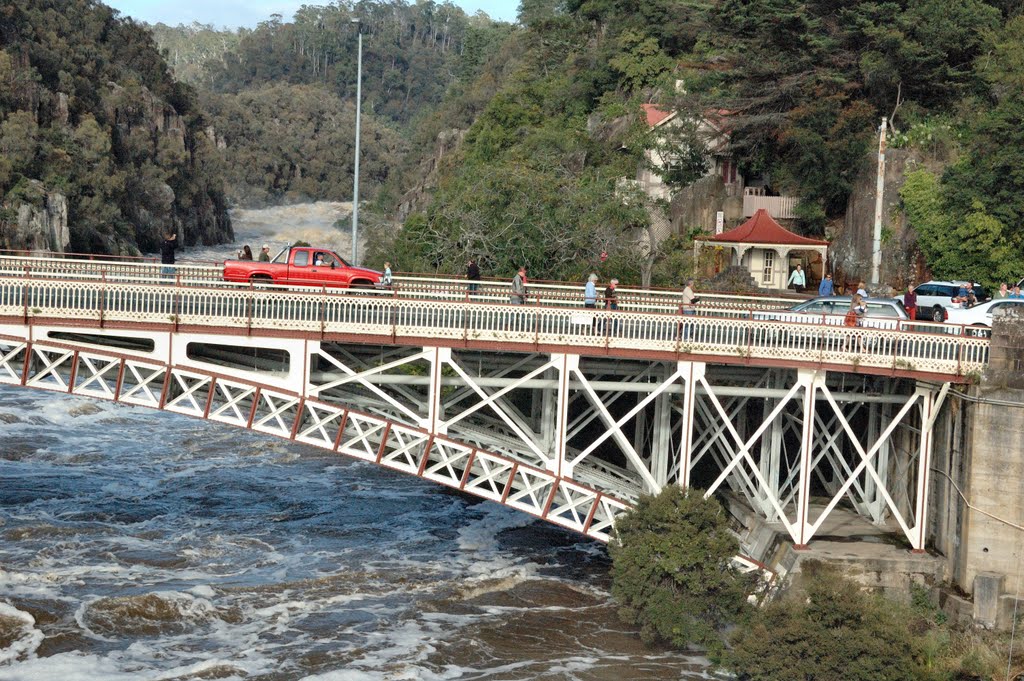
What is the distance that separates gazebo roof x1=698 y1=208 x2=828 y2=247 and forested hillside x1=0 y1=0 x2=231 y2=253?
5933 centimetres

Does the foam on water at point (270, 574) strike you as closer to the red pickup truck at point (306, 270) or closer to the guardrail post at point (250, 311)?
the guardrail post at point (250, 311)

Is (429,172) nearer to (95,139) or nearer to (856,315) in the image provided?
(95,139)

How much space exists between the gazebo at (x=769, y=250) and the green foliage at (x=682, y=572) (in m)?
21.5

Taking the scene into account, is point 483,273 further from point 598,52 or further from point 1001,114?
point 598,52

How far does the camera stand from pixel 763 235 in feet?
157

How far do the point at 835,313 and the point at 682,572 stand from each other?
841 cm

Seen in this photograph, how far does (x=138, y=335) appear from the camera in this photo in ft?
93.1

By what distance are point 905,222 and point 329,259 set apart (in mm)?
22102

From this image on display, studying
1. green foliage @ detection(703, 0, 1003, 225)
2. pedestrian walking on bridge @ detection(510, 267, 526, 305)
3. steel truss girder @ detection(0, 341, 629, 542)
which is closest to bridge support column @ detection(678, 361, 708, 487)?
steel truss girder @ detection(0, 341, 629, 542)

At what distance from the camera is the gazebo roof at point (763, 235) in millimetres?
47375

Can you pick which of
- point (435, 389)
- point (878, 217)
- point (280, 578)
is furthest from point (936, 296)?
point (280, 578)

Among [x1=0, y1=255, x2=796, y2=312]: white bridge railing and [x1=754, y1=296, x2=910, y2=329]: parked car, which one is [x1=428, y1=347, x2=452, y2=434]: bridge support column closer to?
[x1=0, y1=255, x2=796, y2=312]: white bridge railing

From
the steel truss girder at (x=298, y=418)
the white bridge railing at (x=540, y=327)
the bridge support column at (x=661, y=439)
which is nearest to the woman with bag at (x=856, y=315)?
the white bridge railing at (x=540, y=327)

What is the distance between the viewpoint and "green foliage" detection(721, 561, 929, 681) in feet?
79.0
